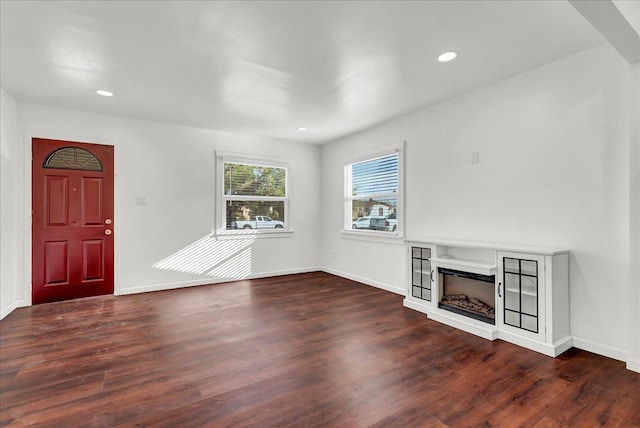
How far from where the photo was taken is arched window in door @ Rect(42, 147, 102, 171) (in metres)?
4.13

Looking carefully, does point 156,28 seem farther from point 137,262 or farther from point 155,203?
point 137,262

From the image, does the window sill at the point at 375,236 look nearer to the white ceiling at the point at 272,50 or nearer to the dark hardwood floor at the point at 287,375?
the dark hardwood floor at the point at 287,375

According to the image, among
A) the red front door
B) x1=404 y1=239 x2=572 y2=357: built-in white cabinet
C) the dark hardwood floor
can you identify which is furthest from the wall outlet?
the red front door

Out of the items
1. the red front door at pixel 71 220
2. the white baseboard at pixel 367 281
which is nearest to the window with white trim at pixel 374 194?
the white baseboard at pixel 367 281

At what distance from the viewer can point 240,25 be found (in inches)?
91.0

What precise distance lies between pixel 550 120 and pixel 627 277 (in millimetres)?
1471

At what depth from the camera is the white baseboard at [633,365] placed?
230 cm

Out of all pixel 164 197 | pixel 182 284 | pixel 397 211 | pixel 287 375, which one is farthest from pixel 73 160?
pixel 397 211

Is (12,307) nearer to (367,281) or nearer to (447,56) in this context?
(367,281)

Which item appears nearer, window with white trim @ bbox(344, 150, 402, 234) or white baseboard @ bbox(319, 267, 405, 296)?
white baseboard @ bbox(319, 267, 405, 296)

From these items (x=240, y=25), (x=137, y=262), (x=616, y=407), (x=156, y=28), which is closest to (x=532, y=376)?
(x=616, y=407)

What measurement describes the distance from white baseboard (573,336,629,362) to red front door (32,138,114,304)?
552 cm

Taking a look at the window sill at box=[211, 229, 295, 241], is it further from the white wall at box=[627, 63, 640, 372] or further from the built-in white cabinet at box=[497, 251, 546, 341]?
the white wall at box=[627, 63, 640, 372]

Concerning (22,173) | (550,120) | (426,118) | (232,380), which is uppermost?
(426,118)
